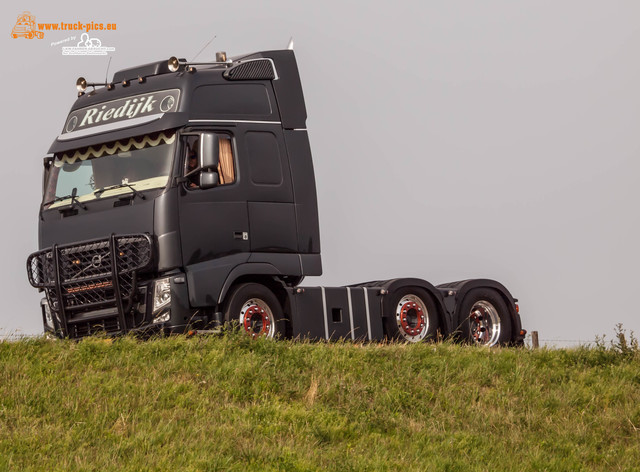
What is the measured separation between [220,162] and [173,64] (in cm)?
164

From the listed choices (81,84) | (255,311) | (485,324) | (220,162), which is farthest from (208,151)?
(485,324)

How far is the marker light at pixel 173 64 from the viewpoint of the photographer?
15.9 meters

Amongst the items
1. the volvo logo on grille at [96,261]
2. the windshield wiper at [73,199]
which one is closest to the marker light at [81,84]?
the windshield wiper at [73,199]

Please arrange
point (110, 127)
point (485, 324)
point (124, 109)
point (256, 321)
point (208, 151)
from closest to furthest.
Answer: point (208, 151) < point (256, 321) < point (110, 127) < point (124, 109) < point (485, 324)

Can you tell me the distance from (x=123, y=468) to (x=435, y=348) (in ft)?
22.1

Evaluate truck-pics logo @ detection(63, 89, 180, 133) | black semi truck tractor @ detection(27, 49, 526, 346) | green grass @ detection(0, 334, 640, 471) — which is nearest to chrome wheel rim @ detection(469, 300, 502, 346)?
black semi truck tractor @ detection(27, 49, 526, 346)

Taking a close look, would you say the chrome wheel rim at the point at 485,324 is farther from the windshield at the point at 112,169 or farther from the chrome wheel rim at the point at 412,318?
the windshield at the point at 112,169

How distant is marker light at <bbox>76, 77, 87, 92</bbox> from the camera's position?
1711cm

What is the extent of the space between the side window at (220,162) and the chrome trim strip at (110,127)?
628 millimetres

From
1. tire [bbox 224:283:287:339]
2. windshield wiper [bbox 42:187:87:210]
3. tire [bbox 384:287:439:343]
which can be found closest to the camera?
tire [bbox 224:283:287:339]

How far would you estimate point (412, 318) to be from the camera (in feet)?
57.2

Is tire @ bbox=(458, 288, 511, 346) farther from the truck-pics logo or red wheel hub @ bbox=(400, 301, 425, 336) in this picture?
the truck-pics logo

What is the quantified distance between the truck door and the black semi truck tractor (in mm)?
16

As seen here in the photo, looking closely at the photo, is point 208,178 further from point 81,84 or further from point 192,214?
point 81,84
